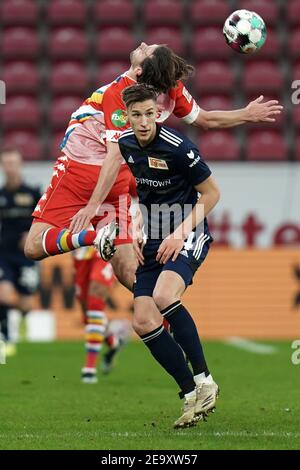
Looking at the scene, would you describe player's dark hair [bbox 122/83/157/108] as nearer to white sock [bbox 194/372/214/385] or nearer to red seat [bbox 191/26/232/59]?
white sock [bbox 194/372/214/385]

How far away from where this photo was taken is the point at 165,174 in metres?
6.41

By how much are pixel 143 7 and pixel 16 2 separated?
86.5 inches

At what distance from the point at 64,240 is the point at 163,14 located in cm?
1218

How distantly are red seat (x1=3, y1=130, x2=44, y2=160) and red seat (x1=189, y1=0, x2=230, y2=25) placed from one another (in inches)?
143

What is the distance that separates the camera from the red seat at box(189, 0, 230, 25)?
61.6 ft

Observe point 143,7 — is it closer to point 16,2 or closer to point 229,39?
point 16,2

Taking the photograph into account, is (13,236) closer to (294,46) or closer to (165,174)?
(165,174)

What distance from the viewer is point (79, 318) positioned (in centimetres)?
1382

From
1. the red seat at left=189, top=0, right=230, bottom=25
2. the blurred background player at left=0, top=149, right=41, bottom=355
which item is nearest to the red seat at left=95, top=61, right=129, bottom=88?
the red seat at left=189, top=0, right=230, bottom=25

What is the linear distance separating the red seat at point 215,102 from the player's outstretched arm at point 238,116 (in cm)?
949

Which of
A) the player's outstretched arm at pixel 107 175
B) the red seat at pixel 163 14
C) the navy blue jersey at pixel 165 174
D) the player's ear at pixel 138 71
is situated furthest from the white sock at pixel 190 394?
the red seat at pixel 163 14

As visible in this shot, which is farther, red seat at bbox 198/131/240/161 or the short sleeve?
red seat at bbox 198/131/240/161
